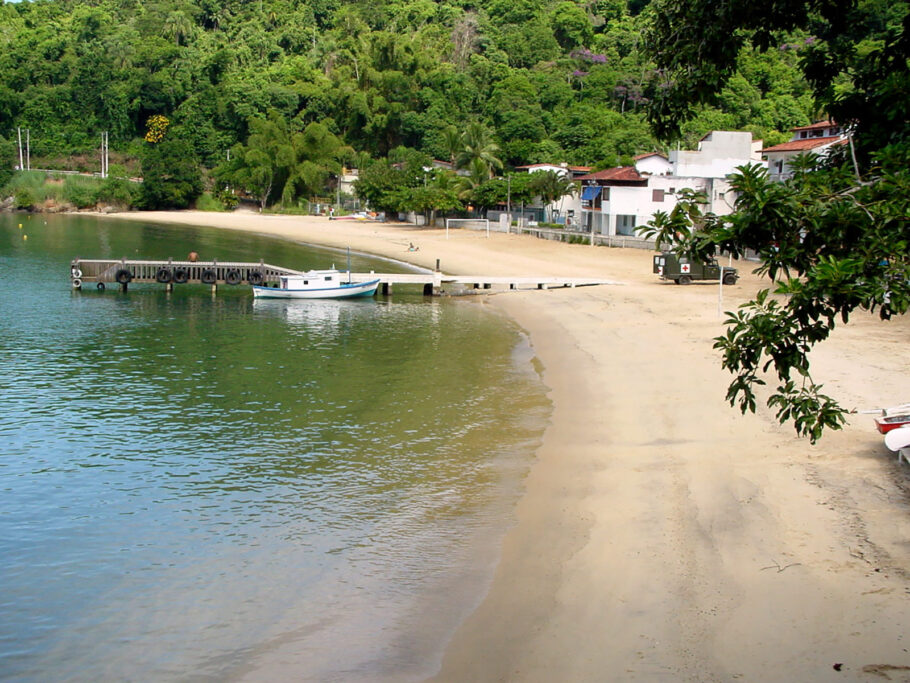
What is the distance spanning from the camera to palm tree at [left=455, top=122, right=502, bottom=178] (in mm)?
101500

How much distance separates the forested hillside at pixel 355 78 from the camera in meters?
113

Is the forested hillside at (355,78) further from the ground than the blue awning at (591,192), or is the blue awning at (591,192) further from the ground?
the forested hillside at (355,78)

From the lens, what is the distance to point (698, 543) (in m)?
14.6

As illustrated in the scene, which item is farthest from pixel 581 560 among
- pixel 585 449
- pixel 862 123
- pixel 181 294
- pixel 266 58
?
pixel 266 58

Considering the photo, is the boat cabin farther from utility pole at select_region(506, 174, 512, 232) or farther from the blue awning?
utility pole at select_region(506, 174, 512, 232)

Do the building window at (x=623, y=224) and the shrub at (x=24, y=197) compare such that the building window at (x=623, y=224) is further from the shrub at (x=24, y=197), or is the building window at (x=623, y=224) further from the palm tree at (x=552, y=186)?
the shrub at (x=24, y=197)

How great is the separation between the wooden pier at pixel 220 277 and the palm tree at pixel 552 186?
114ft

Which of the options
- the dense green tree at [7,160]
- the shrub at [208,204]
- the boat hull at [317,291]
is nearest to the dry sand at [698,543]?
the boat hull at [317,291]

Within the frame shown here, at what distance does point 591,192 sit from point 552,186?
1057 cm

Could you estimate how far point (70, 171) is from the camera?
140 m

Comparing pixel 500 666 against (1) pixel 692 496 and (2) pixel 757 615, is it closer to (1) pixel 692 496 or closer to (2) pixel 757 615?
(2) pixel 757 615

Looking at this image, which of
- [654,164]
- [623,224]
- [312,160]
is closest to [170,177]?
[312,160]

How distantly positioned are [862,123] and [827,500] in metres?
7.76

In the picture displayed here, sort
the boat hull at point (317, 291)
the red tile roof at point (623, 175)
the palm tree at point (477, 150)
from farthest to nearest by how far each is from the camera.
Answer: the palm tree at point (477, 150) < the red tile roof at point (623, 175) < the boat hull at point (317, 291)
